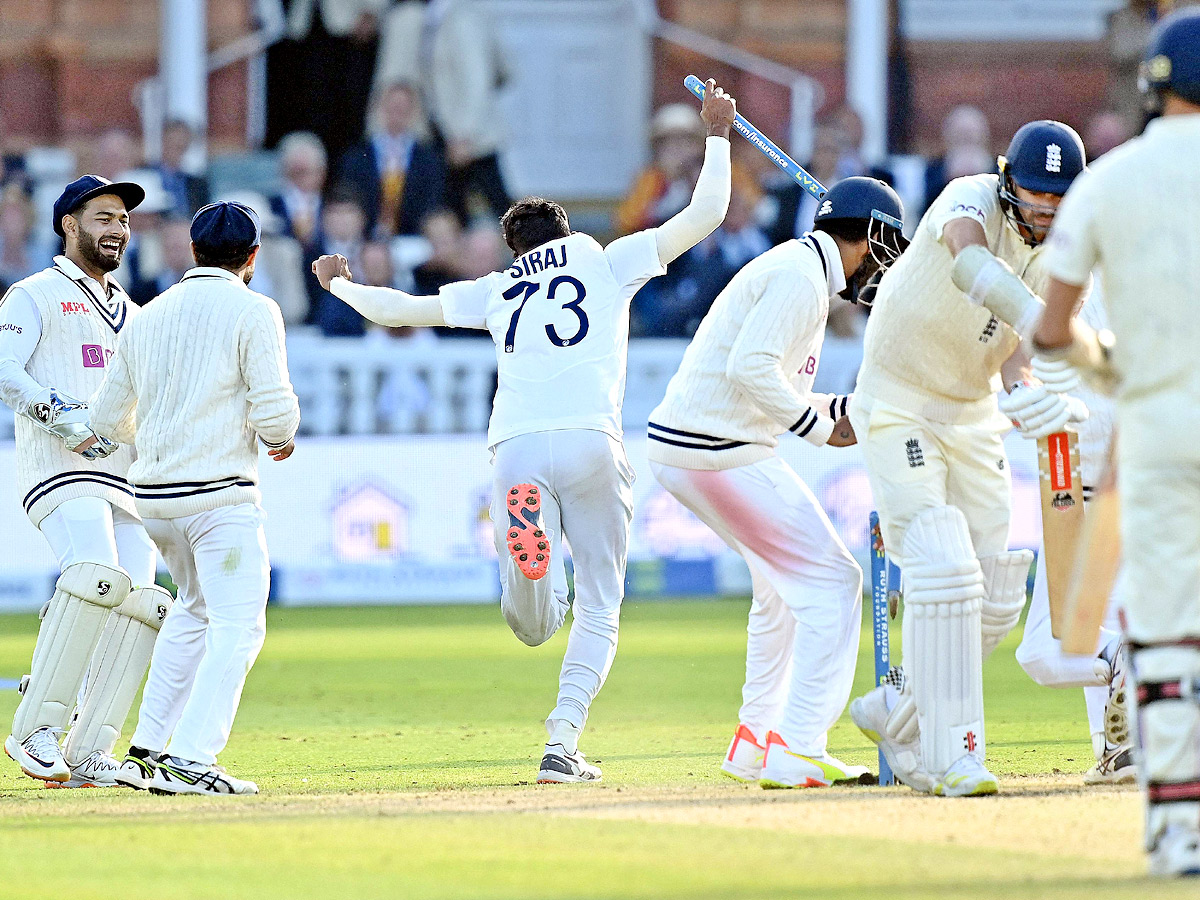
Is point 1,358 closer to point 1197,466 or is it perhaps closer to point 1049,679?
point 1049,679

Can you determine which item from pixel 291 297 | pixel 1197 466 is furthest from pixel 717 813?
pixel 291 297

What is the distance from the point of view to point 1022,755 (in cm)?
738

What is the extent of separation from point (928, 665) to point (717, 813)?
2.94 feet

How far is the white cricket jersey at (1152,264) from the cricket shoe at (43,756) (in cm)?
387

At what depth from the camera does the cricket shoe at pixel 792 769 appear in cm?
646

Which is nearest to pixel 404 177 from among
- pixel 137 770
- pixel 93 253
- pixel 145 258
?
pixel 145 258

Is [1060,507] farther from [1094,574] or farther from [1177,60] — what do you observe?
[1177,60]

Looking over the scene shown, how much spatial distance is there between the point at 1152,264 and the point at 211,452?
326 centimetres

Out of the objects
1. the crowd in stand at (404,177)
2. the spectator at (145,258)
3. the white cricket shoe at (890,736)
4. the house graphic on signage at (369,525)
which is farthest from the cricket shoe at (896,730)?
the spectator at (145,258)

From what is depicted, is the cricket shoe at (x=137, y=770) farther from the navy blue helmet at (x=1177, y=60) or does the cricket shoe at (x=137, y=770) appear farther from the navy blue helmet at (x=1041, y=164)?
the navy blue helmet at (x=1177, y=60)

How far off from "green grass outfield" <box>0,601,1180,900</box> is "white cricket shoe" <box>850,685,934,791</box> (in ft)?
0.29

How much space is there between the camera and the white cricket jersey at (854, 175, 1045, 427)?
6203 mm

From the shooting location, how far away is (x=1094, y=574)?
16.1ft

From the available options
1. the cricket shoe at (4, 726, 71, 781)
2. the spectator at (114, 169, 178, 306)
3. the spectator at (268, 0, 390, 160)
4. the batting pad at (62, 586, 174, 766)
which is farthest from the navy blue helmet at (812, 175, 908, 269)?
the spectator at (268, 0, 390, 160)
